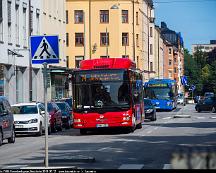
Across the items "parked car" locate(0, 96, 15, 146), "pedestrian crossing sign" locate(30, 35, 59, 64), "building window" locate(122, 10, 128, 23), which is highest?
"building window" locate(122, 10, 128, 23)

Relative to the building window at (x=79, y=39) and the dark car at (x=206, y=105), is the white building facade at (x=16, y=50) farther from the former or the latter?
the building window at (x=79, y=39)

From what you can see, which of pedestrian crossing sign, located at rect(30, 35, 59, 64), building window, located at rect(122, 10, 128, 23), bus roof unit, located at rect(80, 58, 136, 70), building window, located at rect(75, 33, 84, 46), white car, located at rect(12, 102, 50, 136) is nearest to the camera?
pedestrian crossing sign, located at rect(30, 35, 59, 64)

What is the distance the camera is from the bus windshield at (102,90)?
28.8 meters

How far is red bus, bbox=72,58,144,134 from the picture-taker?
28.8m

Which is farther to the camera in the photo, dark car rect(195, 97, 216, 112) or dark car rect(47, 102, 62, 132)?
dark car rect(195, 97, 216, 112)

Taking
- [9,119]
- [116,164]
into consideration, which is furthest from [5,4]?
[116,164]

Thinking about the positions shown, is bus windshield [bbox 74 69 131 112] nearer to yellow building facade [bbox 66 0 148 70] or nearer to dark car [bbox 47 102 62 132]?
dark car [bbox 47 102 62 132]

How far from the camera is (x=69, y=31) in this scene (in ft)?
314

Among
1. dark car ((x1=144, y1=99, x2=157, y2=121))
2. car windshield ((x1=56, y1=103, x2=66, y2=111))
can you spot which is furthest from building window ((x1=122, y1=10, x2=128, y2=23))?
car windshield ((x1=56, y1=103, x2=66, y2=111))

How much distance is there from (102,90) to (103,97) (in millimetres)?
316

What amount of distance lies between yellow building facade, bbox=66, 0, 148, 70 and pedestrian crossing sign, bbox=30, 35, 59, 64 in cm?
7873

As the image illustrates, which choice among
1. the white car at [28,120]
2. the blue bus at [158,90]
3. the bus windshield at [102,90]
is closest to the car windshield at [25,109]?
the white car at [28,120]

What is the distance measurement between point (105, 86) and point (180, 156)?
2418 centimetres

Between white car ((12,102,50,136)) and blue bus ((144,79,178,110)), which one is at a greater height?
blue bus ((144,79,178,110))
